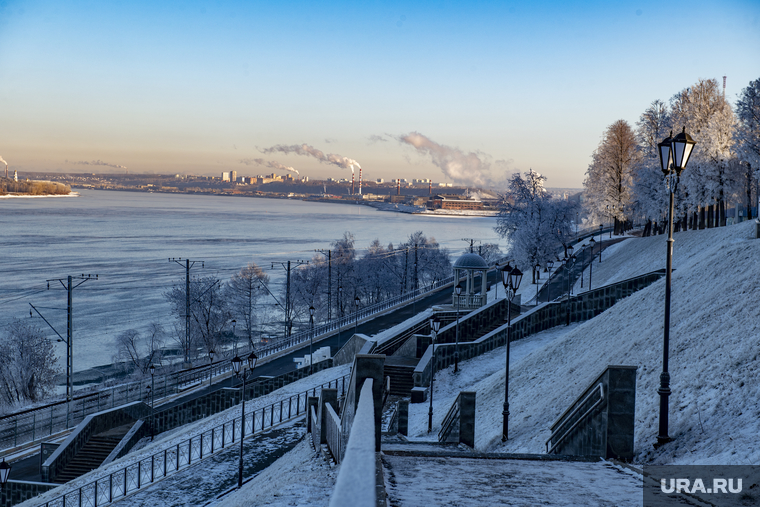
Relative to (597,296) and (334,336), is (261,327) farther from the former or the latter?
(597,296)

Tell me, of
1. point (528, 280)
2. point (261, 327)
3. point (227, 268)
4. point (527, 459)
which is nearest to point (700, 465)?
point (527, 459)

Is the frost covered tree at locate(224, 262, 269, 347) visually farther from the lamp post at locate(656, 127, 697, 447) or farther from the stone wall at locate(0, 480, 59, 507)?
the lamp post at locate(656, 127, 697, 447)

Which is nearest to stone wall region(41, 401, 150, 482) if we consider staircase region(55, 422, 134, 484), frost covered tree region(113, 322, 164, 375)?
staircase region(55, 422, 134, 484)

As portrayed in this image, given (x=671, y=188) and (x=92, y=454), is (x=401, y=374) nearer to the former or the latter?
(x=92, y=454)

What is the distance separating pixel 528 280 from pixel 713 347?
36.5m

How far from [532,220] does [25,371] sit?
3841 centimetres

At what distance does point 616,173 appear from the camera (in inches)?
2109

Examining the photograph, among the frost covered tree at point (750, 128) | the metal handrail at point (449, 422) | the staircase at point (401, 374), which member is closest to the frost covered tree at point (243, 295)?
the staircase at point (401, 374)

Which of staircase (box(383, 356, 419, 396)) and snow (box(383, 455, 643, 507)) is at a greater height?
snow (box(383, 455, 643, 507))

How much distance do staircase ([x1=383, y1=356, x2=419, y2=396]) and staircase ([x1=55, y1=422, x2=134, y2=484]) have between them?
1206cm

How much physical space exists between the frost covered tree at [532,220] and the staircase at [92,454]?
27.8 metres

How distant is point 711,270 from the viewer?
14633 millimetres

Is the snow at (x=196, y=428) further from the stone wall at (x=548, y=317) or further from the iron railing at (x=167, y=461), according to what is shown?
the stone wall at (x=548, y=317)

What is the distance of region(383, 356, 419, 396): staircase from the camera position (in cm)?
2053
